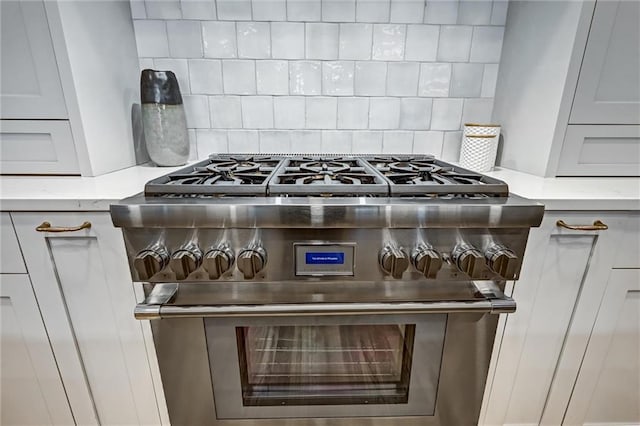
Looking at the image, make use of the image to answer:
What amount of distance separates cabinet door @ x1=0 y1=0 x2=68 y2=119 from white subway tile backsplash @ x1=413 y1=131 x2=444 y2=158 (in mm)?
1197

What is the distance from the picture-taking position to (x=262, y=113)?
Result: 1.16 m

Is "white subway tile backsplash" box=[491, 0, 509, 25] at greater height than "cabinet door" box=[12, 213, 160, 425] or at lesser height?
greater

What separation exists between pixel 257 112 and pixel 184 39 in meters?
0.36

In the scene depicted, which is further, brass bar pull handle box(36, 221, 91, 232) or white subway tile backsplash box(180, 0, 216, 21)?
white subway tile backsplash box(180, 0, 216, 21)

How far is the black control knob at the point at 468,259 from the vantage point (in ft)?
1.92

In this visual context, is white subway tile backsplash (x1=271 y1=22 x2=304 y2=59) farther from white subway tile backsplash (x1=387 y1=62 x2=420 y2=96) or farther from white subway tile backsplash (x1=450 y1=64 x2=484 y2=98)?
white subway tile backsplash (x1=450 y1=64 x2=484 y2=98)

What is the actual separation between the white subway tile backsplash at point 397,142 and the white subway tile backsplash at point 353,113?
11 centimetres

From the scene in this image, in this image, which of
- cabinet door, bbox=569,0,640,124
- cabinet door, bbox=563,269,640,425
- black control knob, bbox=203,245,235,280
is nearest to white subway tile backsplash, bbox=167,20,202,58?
black control knob, bbox=203,245,235,280

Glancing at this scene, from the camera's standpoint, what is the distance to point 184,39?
108 cm

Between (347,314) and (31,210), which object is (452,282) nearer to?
(347,314)

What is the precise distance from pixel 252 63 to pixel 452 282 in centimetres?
102

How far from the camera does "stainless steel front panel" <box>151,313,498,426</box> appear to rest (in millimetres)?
705

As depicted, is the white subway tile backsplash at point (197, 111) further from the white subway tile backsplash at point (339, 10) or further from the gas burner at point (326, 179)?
the white subway tile backsplash at point (339, 10)

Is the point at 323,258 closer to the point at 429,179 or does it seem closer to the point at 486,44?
the point at 429,179
